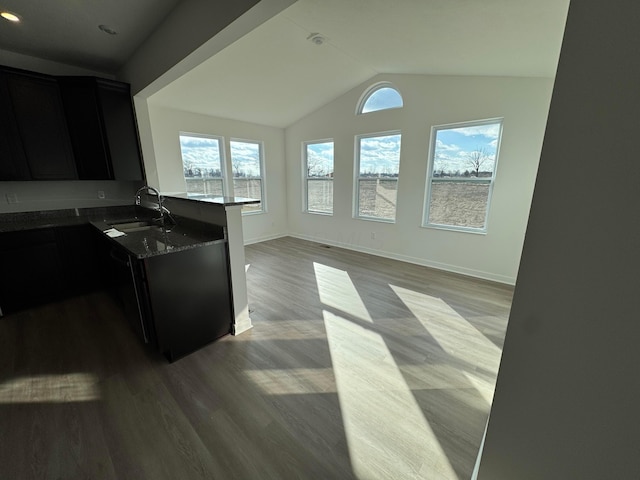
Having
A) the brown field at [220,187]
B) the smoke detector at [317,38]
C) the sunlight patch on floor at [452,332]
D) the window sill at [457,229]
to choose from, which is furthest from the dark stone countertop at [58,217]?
the window sill at [457,229]

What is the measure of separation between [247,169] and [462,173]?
157 inches

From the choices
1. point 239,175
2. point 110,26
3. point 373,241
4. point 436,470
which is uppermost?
point 110,26

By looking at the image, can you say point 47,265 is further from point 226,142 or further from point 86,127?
point 226,142

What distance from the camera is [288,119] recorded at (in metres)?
5.24

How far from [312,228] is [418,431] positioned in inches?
179

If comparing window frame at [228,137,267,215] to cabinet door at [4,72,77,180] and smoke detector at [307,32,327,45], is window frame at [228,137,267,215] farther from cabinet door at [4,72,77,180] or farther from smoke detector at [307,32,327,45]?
smoke detector at [307,32,327,45]

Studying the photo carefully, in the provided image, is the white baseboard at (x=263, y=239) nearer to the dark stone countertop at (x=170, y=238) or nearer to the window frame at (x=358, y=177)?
the window frame at (x=358, y=177)

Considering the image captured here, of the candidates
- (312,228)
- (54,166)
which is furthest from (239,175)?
(54,166)

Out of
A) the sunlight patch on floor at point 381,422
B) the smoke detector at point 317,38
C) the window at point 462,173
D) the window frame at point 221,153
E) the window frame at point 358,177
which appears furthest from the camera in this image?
the window frame at point 221,153

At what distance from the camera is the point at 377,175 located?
14.9 feet

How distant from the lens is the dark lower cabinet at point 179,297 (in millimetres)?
1827

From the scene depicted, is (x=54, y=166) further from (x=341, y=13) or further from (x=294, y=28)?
(x=341, y=13)

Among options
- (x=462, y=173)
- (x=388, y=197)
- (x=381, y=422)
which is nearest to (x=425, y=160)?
(x=462, y=173)

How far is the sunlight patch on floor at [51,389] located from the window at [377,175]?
4.15m
